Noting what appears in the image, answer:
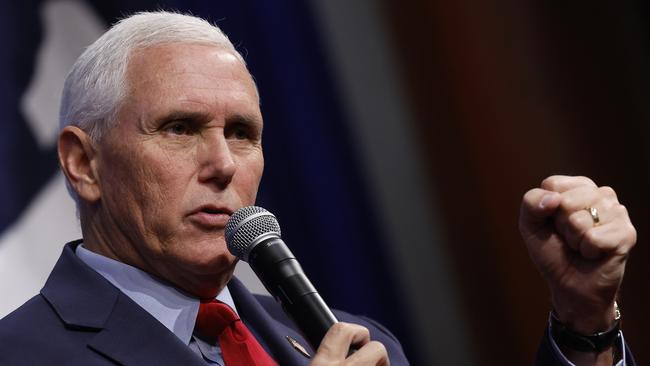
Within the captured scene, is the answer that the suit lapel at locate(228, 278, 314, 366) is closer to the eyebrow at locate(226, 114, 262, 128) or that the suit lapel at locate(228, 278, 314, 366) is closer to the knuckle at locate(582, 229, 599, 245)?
the eyebrow at locate(226, 114, 262, 128)

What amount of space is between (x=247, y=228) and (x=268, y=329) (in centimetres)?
56

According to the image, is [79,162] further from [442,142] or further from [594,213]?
[442,142]

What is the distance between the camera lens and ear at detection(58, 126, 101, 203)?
1936 millimetres

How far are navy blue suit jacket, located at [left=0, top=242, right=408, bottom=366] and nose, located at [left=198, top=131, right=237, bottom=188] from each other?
0.96ft

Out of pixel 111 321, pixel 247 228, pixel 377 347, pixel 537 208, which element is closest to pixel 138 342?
pixel 111 321

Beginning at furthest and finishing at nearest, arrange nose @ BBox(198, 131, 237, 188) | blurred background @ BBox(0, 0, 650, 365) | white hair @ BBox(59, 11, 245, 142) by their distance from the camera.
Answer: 1. blurred background @ BBox(0, 0, 650, 365)
2. white hair @ BBox(59, 11, 245, 142)
3. nose @ BBox(198, 131, 237, 188)

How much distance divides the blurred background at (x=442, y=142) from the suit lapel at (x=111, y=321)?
2.92 ft

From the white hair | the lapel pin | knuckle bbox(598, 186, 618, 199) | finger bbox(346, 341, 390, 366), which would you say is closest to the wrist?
knuckle bbox(598, 186, 618, 199)

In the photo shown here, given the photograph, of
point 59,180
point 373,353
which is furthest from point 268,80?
point 373,353

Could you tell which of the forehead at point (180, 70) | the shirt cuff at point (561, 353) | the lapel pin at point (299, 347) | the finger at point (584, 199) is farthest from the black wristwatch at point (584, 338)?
the forehead at point (180, 70)

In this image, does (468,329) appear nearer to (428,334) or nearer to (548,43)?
(428,334)

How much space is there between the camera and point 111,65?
1.94 m

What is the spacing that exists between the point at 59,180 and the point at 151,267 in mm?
671

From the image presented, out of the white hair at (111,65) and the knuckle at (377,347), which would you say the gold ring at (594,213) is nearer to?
the knuckle at (377,347)
